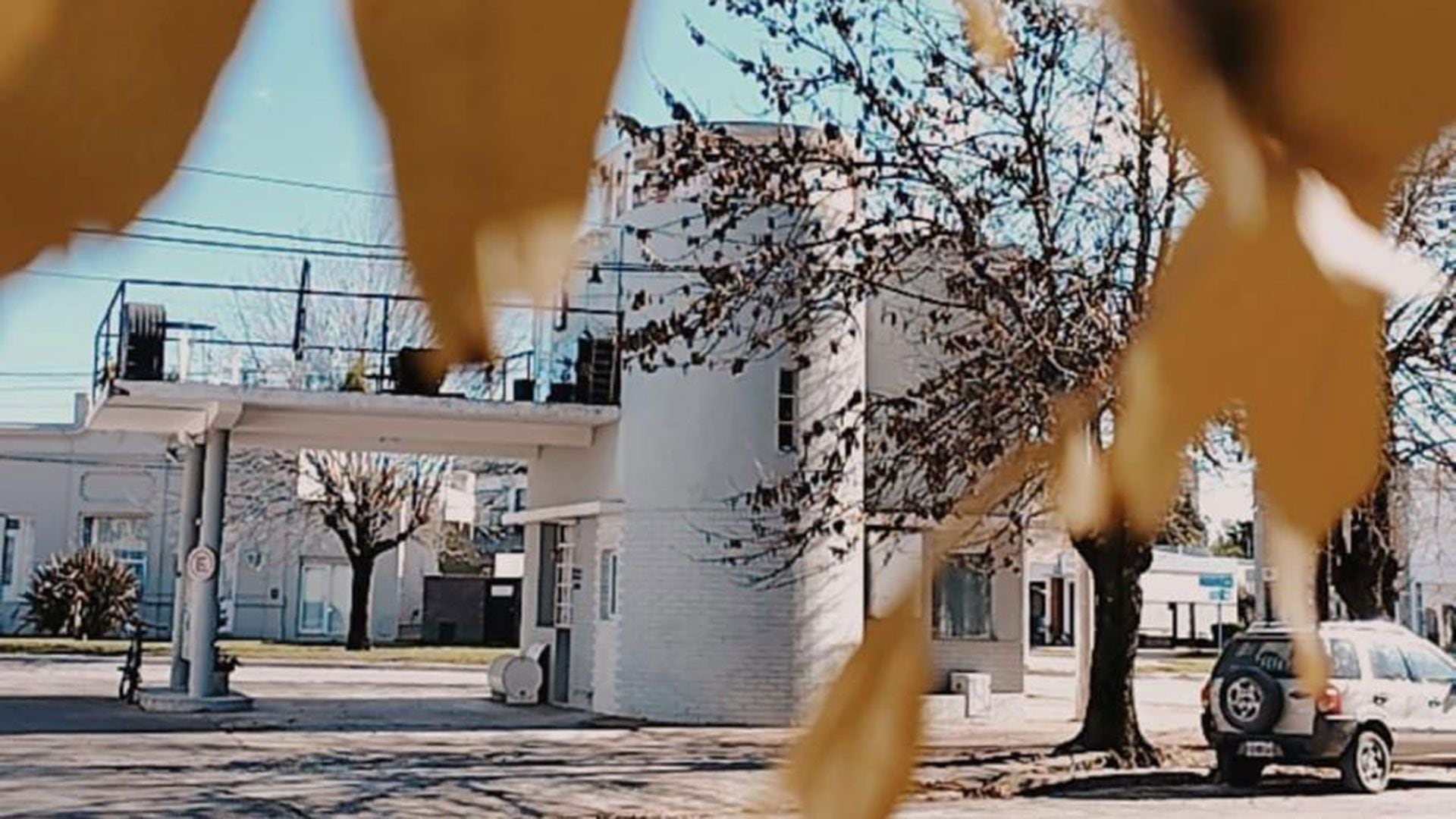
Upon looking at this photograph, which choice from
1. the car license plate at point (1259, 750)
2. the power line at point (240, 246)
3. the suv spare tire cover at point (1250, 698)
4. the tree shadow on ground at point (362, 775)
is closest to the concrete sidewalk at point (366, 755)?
the tree shadow on ground at point (362, 775)

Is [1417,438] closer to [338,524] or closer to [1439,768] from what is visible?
[338,524]

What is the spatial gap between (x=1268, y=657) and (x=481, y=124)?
312 mm

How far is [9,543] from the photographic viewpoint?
363 millimetres

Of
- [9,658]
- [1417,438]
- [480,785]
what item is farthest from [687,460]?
[9,658]

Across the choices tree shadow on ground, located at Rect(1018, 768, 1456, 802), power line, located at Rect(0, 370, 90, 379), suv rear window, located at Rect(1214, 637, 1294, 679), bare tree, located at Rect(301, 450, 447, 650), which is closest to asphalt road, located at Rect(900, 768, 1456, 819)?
tree shadow on ground, located at Rect(1018, 768, 1456, 802)

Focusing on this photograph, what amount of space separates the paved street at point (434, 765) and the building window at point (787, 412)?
7.53ft

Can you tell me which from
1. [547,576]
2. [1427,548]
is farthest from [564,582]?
[1427,548]

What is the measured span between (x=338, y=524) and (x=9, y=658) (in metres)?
15.1

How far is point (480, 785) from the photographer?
6723 millimetres

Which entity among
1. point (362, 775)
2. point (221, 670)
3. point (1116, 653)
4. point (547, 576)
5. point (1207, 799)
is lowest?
point (362, 775)

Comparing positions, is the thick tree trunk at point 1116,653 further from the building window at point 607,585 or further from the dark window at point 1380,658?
the building window at point 607,585

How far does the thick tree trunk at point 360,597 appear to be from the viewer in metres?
0.60

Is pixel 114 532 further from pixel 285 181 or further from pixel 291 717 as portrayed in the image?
pixel 291 717

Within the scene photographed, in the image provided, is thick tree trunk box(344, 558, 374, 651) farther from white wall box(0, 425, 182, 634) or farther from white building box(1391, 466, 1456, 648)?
white building box(1391, 466, 1456, 648)
